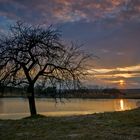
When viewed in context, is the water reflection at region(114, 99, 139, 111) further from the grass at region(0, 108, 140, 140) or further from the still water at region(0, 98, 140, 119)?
the grass at region(0, 108, 140, 140)

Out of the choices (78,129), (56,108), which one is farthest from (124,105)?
(78,129)

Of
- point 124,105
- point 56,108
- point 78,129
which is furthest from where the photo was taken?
point 124,105

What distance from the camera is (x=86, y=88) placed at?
A: 3061 centimetres

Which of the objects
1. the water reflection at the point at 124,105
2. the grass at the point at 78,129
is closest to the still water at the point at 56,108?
the water reflection at the point at 124,105

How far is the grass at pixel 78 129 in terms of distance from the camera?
608 inches

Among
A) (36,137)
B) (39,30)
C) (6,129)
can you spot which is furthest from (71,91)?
(36,137)

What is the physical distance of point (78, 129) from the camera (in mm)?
17344

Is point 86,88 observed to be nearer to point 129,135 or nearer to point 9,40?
point 9,40

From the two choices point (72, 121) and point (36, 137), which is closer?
point (36, 137)

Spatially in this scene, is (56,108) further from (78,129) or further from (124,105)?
(78,129)

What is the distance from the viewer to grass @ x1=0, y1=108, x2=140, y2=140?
15.4 m

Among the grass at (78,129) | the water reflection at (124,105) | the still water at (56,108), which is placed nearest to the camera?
the grass at (78,129)

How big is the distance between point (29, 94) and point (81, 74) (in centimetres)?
430

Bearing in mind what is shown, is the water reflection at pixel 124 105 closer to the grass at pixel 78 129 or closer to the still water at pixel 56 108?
the still water at pixel 56 108
